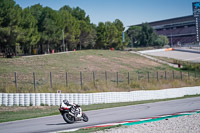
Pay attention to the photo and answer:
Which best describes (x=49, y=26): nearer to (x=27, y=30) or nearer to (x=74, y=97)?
(x=27, y=30)

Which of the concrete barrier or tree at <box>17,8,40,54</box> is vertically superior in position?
tree at <box>17,8,40,54</box>

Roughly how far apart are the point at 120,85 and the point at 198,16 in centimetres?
3839

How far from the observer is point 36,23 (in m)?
68.2

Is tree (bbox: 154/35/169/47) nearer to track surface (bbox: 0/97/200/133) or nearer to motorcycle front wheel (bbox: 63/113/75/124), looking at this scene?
track surface (bbox: 0/97/200/133)

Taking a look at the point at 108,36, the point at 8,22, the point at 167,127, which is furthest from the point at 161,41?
the point at 167,127

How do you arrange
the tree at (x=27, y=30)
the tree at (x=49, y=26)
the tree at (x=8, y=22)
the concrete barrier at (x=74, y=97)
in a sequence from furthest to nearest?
the tree at (x=49, y=26)
the tree at (x=27, y=30)
the tree at (x=8, y=22)
the concrete barrier at (x=74, y=97)


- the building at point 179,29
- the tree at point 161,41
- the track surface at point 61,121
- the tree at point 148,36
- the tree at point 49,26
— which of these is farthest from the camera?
the building at point 179,29

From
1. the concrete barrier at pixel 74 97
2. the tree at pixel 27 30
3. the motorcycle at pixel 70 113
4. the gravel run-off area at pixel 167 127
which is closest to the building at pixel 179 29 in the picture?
the tree at pixel 27 30

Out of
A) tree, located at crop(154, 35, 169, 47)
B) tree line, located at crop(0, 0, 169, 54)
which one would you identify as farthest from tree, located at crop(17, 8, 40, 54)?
tree, located at crop(154, 35, 169, 47)

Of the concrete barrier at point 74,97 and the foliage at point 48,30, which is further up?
the foliage at point 48,30

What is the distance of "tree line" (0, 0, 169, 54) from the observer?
180 ft

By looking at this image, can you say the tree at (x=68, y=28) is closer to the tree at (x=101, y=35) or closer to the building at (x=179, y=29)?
the tree at (x=101, y=35)

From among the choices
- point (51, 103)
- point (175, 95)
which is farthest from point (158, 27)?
point (51, 103)

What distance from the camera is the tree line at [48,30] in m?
55.0
